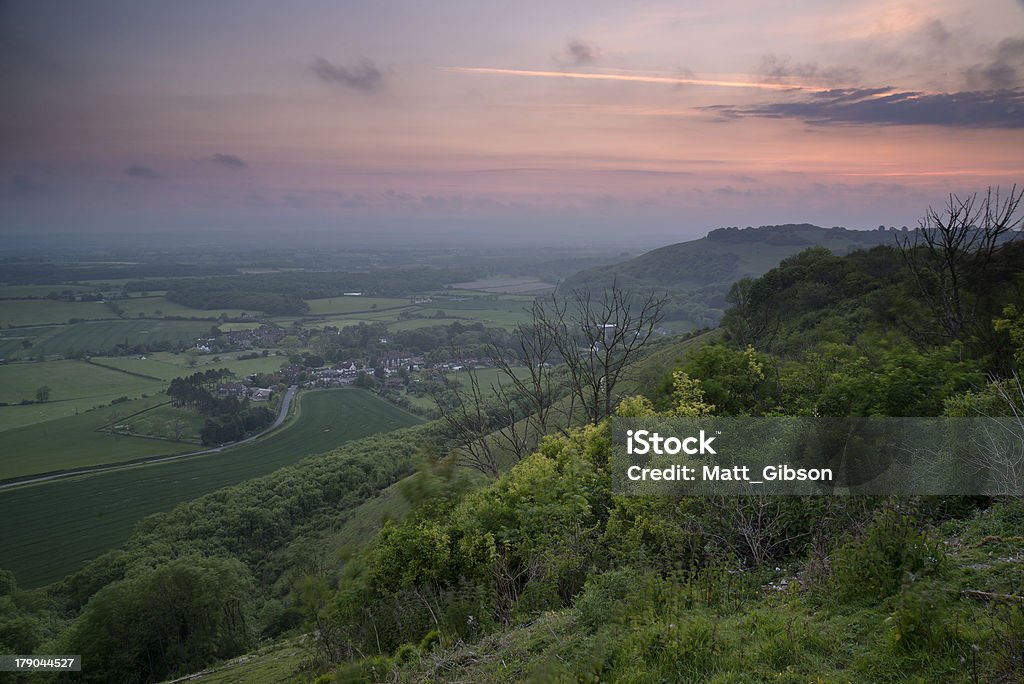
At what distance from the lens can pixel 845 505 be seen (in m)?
8.23

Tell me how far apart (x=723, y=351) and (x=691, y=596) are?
879 centimetres

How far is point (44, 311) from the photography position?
10750cm

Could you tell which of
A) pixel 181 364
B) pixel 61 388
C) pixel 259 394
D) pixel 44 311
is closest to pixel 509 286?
pixel 181 364

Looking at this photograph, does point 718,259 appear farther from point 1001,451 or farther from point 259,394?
point 1001,451

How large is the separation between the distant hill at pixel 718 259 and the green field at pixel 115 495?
94656mm

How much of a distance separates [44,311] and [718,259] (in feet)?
561

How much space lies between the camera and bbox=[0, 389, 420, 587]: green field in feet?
126

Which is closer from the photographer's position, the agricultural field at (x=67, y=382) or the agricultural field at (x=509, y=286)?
the agricultural field at (x=67, y=382)

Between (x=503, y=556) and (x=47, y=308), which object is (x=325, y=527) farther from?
(x=47, y=308)

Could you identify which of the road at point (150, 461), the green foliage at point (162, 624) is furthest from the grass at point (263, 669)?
the road at point (150, 461)

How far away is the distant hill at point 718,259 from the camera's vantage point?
147250mm

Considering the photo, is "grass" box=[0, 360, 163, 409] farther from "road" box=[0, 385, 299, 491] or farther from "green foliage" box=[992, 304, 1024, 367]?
"green foliage" box=[992, 304, 1024, 367]

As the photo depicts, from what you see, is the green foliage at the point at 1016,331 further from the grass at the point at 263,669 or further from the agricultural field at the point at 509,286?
the agricultural field at the point at 509,286

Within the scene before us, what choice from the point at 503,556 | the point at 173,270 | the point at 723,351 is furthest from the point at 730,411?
the point at 173,270
